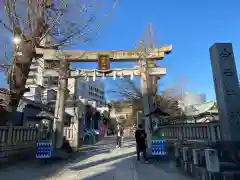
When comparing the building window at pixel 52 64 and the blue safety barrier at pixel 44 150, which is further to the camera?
the building window at pixel 52 64

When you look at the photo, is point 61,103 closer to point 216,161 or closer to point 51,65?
point 51,65

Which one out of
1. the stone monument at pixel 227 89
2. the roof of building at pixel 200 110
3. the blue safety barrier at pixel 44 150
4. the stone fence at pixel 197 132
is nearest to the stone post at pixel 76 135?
the blue safety barrier at pixel 44 150

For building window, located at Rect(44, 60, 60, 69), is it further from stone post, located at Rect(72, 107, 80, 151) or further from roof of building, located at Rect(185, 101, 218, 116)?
roof of building, located at Rect(185, 101, 218, 116)

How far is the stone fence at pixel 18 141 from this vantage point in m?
8.09

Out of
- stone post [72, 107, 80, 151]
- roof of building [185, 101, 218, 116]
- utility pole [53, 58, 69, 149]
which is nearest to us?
utility pole [53, 58, 69, 149]

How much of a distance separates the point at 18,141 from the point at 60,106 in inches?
139

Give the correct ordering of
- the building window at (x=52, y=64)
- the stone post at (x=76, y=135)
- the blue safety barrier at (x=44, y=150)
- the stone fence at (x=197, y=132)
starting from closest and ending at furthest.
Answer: the stone fence at (x=197, y=132) → the blue safety barrier at (x=44, y=150) → the building window at (x=52, y=64) → the stone post at (x=76, y=135)

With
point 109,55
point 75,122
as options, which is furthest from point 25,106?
point 109,55

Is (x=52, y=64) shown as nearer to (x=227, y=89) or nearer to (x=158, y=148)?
(x=158, y=148)

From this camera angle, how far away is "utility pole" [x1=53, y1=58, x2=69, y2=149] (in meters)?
11.5

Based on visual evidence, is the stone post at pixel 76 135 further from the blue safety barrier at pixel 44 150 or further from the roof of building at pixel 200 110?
the roof of building at pixel 200 110

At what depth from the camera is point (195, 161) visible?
17.7 ft

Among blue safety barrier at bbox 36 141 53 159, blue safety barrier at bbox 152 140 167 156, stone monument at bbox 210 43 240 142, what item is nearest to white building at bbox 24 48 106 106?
blue safety barrier at bbox 36 141 53 159

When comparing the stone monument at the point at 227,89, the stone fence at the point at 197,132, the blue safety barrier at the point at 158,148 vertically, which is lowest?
the blue safety barrier at the point at 158,148
